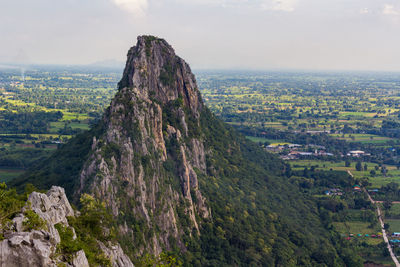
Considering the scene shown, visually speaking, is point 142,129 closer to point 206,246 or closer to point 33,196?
point 206,246

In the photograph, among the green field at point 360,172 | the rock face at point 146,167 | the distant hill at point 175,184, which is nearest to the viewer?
the rock face at point 146,167

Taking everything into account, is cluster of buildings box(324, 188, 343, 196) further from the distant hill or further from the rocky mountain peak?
the rocky mountain peak

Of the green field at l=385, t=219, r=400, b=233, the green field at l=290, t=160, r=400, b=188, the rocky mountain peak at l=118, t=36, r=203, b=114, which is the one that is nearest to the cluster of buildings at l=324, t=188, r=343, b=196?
the green field at l=290, t=160, r=400, b=188

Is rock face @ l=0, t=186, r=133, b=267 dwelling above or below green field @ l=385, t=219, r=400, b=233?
above

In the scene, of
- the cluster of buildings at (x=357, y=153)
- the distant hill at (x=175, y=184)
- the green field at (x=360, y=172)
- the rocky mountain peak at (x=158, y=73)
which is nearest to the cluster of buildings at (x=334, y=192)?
the distant hill at (x=175, y=184)

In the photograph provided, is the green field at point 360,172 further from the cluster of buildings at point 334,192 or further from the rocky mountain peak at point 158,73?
the rocky mountain peak at point 158,73

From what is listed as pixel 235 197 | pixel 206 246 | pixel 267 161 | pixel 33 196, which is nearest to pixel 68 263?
pixel 33 196
